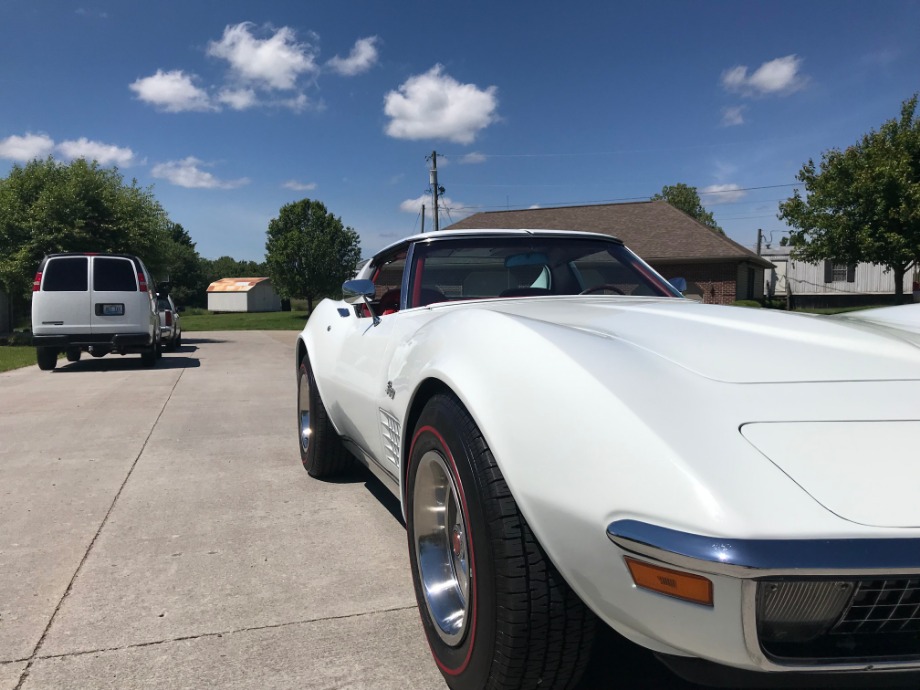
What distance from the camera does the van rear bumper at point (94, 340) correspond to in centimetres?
1146

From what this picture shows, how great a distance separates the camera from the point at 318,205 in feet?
152

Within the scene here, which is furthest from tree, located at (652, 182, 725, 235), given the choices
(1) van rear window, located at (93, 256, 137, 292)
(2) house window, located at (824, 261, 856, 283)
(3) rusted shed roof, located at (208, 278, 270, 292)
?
(1) van rear window, located at (93, 256, 137, 292)

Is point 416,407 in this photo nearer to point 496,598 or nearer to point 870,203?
point 496,598

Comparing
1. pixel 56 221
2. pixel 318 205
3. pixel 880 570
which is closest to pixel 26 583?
pixel 880 570

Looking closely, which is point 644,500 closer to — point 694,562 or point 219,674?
point 694,562

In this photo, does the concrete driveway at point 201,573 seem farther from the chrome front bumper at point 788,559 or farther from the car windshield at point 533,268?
the car windshield at point 533,268

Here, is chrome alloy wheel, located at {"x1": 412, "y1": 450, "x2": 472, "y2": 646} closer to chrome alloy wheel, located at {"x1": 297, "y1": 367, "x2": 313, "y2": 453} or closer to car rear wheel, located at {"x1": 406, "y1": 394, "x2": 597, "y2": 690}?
car rear wheel, located at {"x1": 406, "y1": 394, "x2": 597, "y2": 690}

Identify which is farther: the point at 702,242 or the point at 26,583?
the point at 702,242

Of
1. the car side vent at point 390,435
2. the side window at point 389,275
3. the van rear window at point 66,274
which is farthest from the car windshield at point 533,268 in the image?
the van rear window at point 66,274

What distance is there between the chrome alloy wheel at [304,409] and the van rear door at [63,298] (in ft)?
28.5

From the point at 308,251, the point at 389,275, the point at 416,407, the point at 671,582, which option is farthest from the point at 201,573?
the point at 308,251

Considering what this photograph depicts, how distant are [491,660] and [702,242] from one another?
25.4m

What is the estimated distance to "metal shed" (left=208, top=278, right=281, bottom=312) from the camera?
62.2m

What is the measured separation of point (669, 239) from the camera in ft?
84.6
